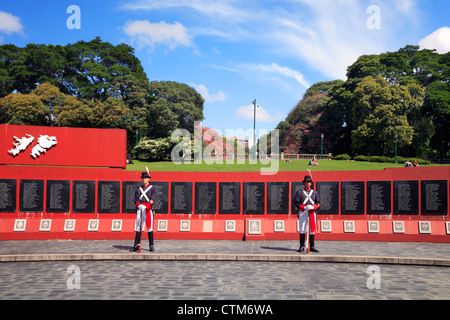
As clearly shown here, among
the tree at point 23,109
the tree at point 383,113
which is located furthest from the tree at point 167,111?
the tree at point 383,113

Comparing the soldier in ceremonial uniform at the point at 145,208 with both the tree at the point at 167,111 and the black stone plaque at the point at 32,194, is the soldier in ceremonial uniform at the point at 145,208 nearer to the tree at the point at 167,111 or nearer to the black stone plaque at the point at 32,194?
the black stone plaque at the point at 32,194

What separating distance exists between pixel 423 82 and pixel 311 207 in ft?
173

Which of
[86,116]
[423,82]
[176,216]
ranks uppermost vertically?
[423,82]

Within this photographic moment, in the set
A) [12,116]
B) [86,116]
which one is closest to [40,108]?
[12,116]

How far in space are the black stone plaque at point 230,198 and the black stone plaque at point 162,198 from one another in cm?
187

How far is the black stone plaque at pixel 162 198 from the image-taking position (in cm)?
1277

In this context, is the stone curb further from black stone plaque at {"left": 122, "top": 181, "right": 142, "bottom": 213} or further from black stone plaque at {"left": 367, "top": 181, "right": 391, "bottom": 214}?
black stone plaque at {"left": 367, "top": 181, "right": 391, "bottom": 214}

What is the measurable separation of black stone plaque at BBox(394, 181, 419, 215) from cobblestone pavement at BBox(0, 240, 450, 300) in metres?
1.75

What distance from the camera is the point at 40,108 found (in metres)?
49.0

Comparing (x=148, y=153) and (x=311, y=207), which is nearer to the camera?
(x=311, y=207)

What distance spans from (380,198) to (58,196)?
431 inches

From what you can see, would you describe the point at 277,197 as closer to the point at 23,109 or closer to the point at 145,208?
the point at 145,208
